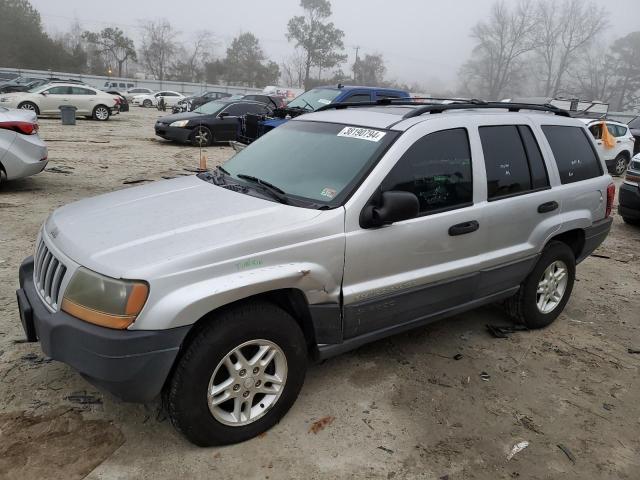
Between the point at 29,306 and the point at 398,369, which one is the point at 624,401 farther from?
the point at 29,306

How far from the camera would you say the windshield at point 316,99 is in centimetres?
1167

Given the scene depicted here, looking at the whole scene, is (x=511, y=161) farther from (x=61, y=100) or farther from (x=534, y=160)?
(x=61, y=100)

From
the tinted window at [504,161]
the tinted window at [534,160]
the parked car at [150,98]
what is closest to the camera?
the tinted window at [504,161]

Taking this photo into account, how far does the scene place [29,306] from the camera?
8.79 feet

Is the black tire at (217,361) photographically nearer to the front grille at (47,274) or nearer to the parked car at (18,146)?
the front grille at (47,274)

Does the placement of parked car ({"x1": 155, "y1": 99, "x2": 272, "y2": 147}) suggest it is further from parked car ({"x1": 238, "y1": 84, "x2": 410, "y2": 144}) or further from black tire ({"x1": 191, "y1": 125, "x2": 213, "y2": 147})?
parked car ({"x1": 238, "y1": 84, "x2": 410, "y2": 144})

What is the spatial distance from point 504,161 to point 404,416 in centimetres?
195

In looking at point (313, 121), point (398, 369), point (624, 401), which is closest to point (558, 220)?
point (624, 401)

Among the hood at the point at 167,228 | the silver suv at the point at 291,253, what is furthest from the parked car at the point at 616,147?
the hood at the point at 167,228

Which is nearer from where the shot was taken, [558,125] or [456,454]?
[456,454]

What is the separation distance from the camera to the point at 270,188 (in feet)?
10.5

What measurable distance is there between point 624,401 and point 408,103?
2666 mm

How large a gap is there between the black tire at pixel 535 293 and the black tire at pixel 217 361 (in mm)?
2240

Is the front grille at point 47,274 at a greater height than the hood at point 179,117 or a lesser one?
lesser
